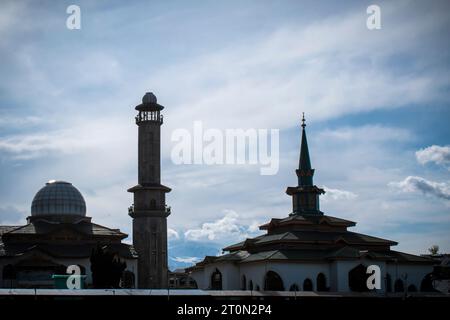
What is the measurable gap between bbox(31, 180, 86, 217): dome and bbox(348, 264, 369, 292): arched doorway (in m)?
37.8

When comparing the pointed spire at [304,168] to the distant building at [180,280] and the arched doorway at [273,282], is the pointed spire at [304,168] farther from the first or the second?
the distant building at [180,280]

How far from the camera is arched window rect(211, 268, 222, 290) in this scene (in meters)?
101

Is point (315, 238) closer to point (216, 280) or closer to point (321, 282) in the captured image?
point (321, 282)

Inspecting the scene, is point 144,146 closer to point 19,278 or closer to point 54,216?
point 54,216

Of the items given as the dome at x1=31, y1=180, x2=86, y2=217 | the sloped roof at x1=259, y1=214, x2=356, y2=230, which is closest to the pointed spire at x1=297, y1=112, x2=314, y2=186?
the sloped roof at x1=259, y1=214, x2=356, y2=230

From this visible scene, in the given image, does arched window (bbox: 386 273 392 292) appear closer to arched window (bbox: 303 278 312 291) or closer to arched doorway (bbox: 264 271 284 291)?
arched window (bbox: 303 278 312 291)

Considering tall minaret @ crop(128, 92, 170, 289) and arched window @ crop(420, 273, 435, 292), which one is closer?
arched window @ crop(420, 273, 435, 292)

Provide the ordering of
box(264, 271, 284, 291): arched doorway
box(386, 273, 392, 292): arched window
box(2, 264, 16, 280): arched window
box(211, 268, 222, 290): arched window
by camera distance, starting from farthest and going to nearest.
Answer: box(211, 268, 222, 290): arched window → box(386, 273, 392, 292): arched window → box(2, 264, 16, 280): arched window → box(264, 271, 284, 291): arched doorway

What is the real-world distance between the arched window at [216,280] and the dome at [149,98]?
27016mm

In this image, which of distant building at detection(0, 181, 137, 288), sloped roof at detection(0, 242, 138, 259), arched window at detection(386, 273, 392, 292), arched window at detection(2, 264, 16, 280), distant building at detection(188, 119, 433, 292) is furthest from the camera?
sloped roof at detection(0, 242, 138, 259)

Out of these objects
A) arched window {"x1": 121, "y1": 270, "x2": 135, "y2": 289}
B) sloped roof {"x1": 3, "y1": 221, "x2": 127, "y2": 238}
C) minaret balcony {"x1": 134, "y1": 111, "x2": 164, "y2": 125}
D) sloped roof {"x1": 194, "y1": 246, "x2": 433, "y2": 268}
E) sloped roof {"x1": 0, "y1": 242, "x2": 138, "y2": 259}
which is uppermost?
minaret balcony {"x1": 134, "y1": 111, "x2": 164, "y2": 125}

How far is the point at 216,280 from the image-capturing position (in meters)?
102
